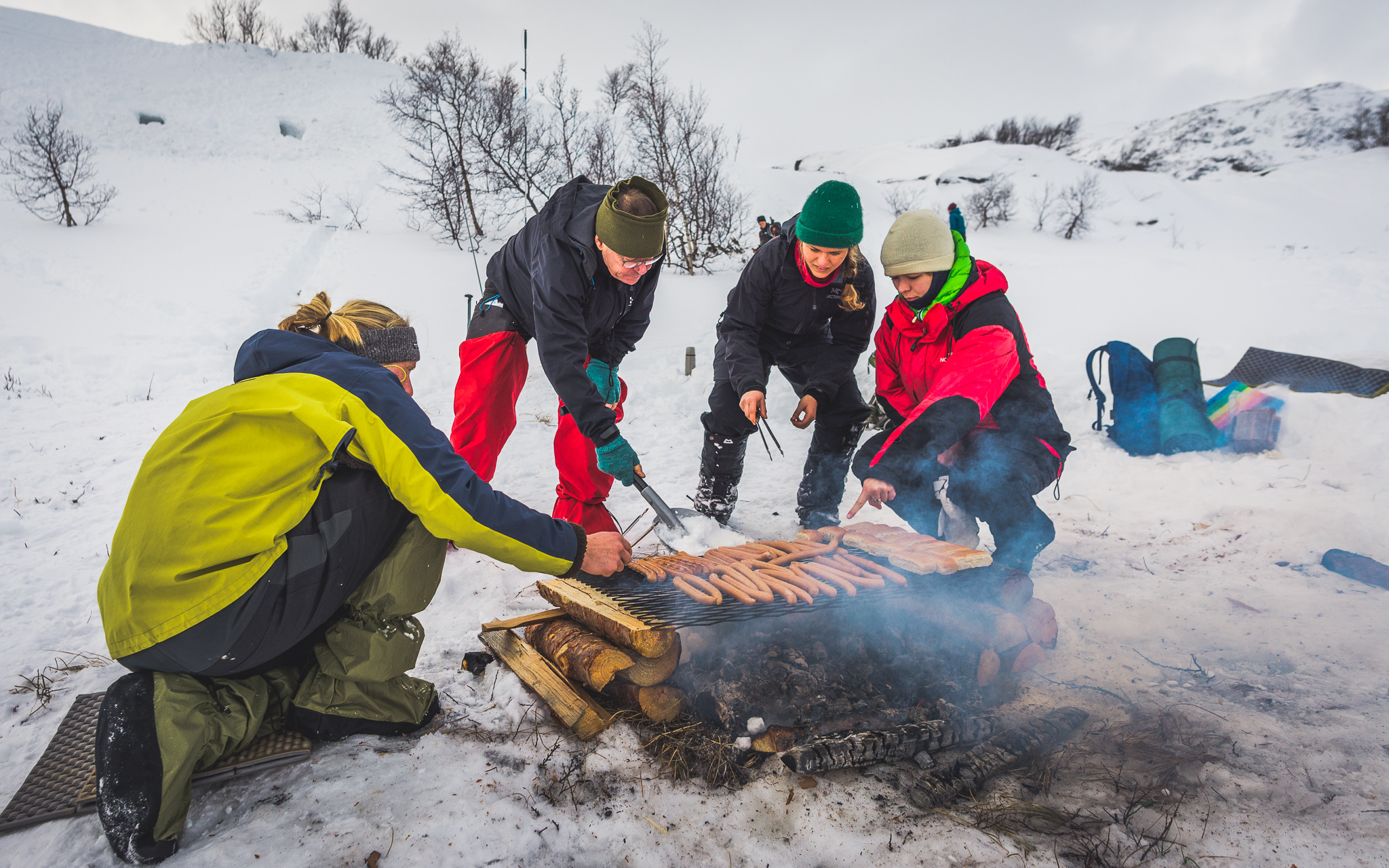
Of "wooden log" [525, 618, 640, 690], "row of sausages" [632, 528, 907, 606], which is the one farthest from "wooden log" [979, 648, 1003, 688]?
"wooden log" [525, 618, 640, 690]

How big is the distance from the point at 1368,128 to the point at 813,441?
33.1m

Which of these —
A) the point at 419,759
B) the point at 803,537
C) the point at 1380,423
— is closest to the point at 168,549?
the point at 419,759

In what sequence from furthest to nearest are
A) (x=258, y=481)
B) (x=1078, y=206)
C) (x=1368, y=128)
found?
1. (x=1368, y=128)
2. (x=1078, y=206)
3. (x=258, y=481)

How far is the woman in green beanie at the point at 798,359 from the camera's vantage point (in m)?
3.81

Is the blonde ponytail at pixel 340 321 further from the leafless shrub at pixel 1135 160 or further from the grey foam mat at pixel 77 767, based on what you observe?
the leafless shrub at pixel 1135 160

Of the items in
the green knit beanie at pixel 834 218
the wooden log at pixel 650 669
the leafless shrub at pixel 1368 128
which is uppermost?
the leafless shrub at pixel 1368 128

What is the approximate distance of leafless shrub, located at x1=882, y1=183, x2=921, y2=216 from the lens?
1980 centimetres

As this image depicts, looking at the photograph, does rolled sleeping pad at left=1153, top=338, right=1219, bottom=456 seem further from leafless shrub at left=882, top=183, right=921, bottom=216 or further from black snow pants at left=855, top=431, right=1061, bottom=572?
leafless shrub at left=882, top=183, right=921, bottom=216

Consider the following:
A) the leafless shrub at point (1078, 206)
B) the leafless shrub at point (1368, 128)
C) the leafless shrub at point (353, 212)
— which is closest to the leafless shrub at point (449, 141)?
the leafless shrub at point (353, 212)

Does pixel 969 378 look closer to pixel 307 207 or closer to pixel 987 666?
pixel 987 666

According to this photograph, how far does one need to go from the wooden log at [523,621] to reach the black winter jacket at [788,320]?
1837 millimetres

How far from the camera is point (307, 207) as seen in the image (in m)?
15.5

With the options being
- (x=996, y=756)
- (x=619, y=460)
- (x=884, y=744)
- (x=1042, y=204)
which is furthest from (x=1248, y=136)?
(x=884, y=744)

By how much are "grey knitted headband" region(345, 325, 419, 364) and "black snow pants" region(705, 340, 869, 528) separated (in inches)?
80.9
